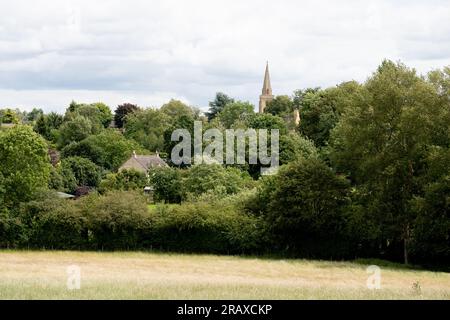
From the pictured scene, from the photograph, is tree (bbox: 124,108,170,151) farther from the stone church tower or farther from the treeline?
the treeline

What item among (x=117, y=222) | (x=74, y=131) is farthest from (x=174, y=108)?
(x=117, y=222)

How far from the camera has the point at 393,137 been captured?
45250mm

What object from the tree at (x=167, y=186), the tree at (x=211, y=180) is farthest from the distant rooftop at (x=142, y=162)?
the tree at (x=211, y=180)

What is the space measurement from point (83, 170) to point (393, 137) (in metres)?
61.4

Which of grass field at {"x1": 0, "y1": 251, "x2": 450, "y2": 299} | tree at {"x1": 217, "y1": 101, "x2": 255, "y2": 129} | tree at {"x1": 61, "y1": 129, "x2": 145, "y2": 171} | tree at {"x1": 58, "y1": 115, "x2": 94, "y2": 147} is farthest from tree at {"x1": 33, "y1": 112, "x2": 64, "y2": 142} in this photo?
grass field at {"x1": 0, "y1": 251, "x2": 450, "y2": 299}

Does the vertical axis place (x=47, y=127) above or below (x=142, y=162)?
above

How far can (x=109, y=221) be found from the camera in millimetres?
51250

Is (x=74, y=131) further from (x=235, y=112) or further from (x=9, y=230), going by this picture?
(x=9, y=230)

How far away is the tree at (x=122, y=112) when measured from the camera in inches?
6348

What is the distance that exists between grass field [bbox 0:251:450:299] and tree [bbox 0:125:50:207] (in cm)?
583

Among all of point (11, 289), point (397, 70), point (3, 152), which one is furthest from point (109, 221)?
point (11, 289)

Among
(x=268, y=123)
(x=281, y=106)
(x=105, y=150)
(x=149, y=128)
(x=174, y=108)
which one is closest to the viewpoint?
(x=268, y=123)

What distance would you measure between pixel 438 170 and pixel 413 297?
21627mm
